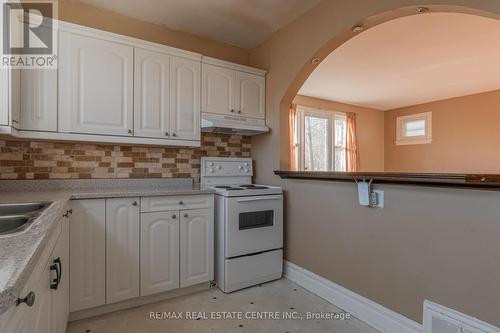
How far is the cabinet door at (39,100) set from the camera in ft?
6.10

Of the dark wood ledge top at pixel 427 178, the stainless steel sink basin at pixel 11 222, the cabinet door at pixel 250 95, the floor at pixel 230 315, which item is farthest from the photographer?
the cabinet door at pixel 250 95

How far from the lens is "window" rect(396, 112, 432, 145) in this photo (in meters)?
5.44

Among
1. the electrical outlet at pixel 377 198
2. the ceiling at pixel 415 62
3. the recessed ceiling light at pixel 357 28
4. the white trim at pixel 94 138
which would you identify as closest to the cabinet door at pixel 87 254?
the white trim at pixel 94 138

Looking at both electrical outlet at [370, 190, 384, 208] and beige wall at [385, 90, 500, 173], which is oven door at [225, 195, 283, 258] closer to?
electrical outlet at [370, 190, 384, 208]

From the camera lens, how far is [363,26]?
2.02 meters

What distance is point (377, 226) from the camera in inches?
72.7

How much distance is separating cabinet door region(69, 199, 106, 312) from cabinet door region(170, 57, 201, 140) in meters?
0.92

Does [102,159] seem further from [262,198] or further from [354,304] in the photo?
[354,304]

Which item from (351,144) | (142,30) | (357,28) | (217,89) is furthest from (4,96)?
(351,144)

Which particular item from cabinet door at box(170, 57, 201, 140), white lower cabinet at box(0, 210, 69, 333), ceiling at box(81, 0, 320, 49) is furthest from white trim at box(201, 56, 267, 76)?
white lower cabinet at box(0, 210, 69, 333)

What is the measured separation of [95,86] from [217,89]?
3.47 ft

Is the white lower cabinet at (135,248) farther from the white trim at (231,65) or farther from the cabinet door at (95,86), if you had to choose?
the white trim at (231,65)

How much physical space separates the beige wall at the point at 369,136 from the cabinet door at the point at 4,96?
5.23 metres

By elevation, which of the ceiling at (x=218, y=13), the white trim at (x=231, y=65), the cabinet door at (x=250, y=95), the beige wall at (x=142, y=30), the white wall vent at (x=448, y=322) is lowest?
the white wall vent at (x=448, y=322)
